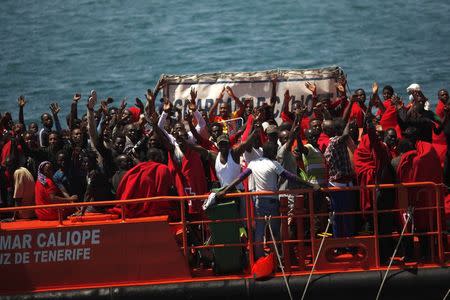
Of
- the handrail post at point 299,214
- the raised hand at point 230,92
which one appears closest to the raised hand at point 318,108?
the raised hand at point 230,92

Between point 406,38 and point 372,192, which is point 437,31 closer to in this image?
point 406,38

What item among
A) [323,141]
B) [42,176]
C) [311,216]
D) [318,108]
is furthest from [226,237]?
[318,108]

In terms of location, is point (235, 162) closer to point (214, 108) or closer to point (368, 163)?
point (368, 163)

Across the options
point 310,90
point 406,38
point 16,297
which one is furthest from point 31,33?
point 16,297

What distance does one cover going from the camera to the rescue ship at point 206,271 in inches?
464

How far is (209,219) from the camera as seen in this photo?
38.6ft

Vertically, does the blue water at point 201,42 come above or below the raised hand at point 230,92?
above

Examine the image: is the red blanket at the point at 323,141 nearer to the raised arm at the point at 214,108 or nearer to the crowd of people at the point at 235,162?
the crowd of people at the point at 235,162

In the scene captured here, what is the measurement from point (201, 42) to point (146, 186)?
82.6 ft

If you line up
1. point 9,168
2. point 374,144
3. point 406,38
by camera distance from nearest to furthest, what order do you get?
1. point 374,144
2. point 9,168
3. point 406,38

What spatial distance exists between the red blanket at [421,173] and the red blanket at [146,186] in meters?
2.50

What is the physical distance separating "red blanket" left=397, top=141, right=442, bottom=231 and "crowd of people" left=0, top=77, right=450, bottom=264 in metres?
0.01

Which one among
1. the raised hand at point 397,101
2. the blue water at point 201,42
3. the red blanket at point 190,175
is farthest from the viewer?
the blue water at point 201,42

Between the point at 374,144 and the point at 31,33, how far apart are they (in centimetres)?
2846
